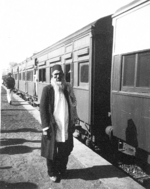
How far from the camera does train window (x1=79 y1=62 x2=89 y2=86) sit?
5949 millimetres

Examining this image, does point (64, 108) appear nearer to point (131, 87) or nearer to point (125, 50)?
point (131, 87)

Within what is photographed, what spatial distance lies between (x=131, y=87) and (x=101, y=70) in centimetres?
154

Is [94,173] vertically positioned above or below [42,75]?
below

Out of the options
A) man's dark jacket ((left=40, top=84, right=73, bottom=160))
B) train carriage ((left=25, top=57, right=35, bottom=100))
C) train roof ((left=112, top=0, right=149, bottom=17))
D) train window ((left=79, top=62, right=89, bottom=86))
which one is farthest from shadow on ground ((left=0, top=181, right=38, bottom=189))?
train carriage ((left=25, top=57, right=35, bottom=100))

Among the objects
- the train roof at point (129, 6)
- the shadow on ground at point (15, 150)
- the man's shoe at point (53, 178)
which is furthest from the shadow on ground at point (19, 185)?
the train roof at point (129, 6)

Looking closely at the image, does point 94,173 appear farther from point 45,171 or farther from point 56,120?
point 56,120

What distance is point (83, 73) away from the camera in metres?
6.18

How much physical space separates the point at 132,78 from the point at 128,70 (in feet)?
0.70

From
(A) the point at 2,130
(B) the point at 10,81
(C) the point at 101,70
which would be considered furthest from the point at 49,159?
(B) the point at 10,81

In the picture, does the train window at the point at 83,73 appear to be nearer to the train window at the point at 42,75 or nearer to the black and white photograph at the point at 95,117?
the black and white photograph at the point at 95,117

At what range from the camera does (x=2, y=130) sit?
24.0 feet

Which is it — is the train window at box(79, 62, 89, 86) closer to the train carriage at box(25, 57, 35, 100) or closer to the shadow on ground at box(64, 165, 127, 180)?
the shadow on ground at box(64, 165, 127, 180)

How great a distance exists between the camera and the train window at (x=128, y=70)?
168 inches

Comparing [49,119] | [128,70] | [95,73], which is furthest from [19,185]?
[95,73]
